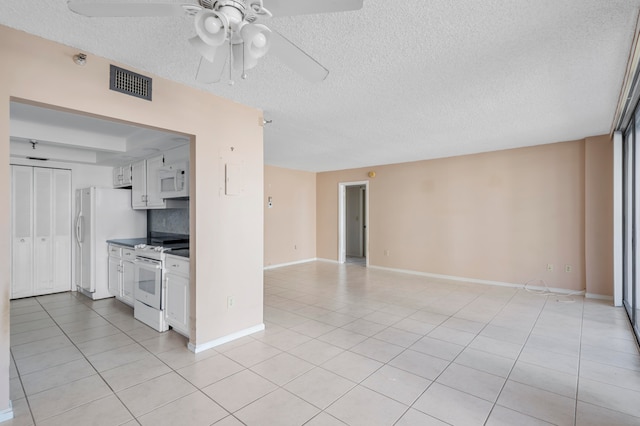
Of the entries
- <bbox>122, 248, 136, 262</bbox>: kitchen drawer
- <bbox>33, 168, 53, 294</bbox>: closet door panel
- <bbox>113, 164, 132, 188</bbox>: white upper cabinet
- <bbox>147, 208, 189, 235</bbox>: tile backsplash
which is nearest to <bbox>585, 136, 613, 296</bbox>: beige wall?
<bbox>147, 208, 189, 235</bbox>: tile backsplash

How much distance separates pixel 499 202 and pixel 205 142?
482 centimetres

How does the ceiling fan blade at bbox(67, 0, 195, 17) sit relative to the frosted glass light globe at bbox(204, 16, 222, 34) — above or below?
above

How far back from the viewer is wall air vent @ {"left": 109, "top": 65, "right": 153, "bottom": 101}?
2.22 metres

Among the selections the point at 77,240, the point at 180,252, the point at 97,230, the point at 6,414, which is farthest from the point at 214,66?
the point at 77,240

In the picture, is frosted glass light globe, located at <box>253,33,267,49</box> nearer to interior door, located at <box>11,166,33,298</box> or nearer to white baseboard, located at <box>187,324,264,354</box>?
white baseboard, located at <box>187,324,264,354</box>

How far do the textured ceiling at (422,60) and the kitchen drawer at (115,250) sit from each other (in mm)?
2661

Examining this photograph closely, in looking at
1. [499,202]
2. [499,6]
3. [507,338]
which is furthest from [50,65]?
[499,202]

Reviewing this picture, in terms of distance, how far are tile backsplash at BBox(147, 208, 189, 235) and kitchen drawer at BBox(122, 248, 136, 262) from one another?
0.80m

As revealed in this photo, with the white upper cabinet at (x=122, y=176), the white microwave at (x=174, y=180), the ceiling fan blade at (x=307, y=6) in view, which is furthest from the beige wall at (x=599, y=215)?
the white upper cabinet at (x=122, y=176)

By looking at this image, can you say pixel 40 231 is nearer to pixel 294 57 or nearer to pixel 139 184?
pixel 139 184

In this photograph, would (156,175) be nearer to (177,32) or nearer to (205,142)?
(205,142)

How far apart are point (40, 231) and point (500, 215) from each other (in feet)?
24.1

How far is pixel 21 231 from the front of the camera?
14.8 feet

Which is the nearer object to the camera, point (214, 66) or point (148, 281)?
point (214, 66)
